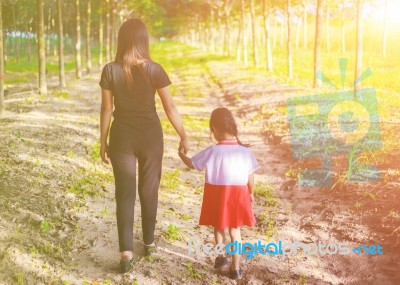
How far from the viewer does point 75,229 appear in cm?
591

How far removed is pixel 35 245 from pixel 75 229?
65 centimetres

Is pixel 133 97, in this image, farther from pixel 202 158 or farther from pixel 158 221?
pixel 158 221

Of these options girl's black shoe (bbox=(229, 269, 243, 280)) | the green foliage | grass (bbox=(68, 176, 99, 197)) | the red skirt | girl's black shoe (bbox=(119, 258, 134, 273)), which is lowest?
girl's black shoe (bbox=(229, 269, 243, 280))

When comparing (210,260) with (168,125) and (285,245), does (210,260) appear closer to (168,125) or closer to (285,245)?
(285,245)

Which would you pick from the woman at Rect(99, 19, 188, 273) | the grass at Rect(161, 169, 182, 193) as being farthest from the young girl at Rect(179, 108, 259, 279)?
the grass at Rect(161, 169, 182, 193)

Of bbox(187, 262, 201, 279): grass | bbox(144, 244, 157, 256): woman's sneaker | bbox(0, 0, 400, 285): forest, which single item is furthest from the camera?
bbox(144, 244, 157, 256): woman's sneaker

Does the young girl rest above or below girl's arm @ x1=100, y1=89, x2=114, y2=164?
below

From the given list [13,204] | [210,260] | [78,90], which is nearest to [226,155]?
[210,260]

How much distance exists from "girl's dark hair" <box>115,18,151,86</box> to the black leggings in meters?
0.76

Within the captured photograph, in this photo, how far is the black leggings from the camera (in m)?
4.88

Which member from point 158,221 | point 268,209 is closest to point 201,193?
point 268,209

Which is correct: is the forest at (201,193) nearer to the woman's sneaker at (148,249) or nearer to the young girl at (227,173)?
the woman's sneaker at (148,249)

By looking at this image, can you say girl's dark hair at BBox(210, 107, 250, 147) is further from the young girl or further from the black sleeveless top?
the black sleeveless top

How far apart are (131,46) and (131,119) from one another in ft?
2.41
